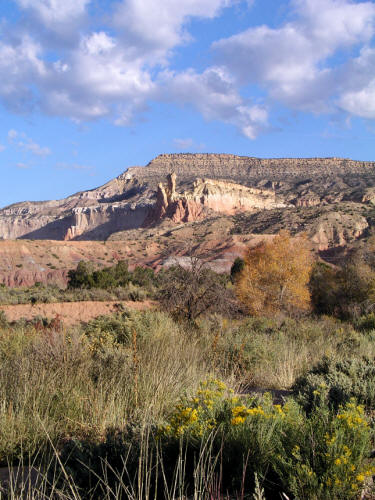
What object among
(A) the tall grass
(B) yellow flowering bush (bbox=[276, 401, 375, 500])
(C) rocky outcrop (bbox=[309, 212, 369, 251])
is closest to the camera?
(B) yellow flowering bush (bbox=[276, 401, 375, 500])

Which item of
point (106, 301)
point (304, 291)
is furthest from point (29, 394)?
point (304, 291)

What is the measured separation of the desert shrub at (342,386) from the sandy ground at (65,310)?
13.7 m

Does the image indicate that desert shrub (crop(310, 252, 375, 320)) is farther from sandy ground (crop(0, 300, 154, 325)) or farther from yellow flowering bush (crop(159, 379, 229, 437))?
yellow flowering bush (crop(159, 379, 229, 437))

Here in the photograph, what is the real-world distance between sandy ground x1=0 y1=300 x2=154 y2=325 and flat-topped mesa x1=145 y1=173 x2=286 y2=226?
78.3 meters

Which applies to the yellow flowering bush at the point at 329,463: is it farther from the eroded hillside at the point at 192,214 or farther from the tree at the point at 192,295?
the eroded hillside at the point at 192,214

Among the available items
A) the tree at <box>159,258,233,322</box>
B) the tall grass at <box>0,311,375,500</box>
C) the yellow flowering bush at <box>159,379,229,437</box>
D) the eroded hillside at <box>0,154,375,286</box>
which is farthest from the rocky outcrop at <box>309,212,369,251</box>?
the yellow flowering bush at <box>159,379,229,437</box>

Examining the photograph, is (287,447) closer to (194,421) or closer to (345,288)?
(194,421)

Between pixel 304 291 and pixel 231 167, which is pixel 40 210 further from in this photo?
pixel 304 291

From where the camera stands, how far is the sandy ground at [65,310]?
18.1m

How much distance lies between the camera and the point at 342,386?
4.57 meters

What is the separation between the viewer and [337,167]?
123 metres

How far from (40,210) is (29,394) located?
169 metres

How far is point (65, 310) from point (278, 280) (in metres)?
15.3

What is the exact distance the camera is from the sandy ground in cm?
1809
